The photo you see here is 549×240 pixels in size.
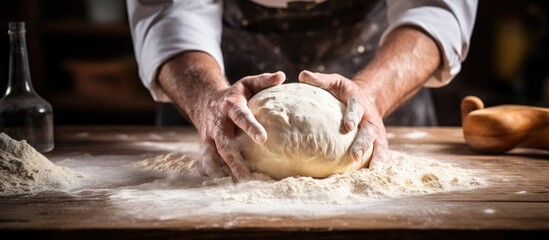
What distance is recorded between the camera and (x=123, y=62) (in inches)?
102

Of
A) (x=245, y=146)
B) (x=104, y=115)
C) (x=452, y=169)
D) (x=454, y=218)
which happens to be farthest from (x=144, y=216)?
(x=104, y=115)

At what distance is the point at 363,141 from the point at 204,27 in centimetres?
63

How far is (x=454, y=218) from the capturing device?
2.70 ft

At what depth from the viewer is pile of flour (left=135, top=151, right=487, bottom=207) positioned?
91 centimetres

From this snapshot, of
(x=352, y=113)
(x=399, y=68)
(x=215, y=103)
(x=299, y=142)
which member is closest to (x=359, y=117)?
(x=352, y=113)

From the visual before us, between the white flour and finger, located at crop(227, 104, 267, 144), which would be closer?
the white flour

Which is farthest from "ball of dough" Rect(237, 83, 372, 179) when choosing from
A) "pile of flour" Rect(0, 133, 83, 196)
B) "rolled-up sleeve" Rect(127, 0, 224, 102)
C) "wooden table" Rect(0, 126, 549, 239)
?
"rolled-up sleeve" Rect(127, 0, 224, 102)

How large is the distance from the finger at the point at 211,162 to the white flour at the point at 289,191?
2 centimetres

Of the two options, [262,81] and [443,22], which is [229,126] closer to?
[262,81]

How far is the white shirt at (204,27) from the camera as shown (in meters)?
1.44

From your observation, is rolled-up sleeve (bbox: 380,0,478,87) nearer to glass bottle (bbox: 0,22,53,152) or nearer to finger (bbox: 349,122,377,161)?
finger (bbox: 349,122,377,161)

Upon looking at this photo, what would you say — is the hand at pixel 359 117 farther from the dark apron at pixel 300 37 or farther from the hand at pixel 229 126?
the dark apron at pixel 300 37

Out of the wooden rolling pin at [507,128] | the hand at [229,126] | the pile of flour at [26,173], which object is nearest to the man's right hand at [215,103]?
the hand at [229,126]

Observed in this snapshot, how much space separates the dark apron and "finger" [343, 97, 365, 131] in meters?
0.63
